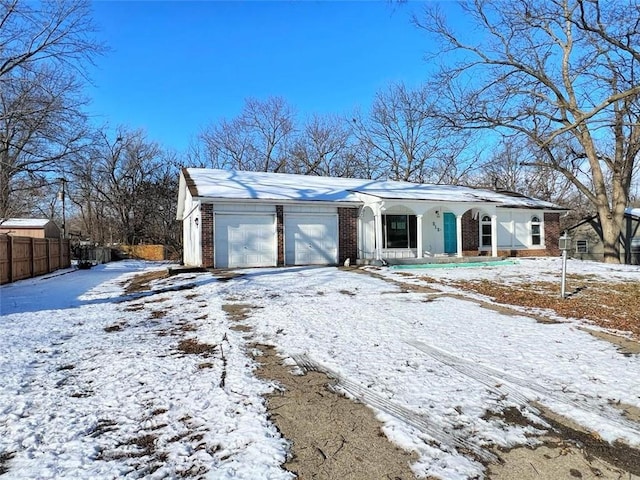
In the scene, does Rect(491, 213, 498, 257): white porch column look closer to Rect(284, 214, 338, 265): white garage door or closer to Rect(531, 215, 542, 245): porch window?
Rect(531, 215, 542, 245): porch window

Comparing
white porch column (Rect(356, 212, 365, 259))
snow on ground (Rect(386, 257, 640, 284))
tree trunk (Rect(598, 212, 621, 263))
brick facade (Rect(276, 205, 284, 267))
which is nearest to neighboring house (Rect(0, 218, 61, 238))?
brick facade (Rect(276, 205, 284, 267))

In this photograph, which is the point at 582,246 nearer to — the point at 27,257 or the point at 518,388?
the point at 518,388

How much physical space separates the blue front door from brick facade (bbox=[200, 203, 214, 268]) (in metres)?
10.7

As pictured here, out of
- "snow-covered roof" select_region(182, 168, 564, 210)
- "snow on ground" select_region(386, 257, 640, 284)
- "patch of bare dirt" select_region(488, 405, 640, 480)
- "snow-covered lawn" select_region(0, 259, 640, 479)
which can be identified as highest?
"snow-covered roof" select_region(182, 168, 564, 210)

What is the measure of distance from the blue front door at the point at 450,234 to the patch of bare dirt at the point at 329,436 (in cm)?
1576

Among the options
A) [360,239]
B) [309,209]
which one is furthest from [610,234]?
[309,209]

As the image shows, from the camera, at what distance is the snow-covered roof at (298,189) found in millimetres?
14984

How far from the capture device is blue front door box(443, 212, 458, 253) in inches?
730

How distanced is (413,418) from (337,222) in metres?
13.1

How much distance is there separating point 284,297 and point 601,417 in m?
6.22

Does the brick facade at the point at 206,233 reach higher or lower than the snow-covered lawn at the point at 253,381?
higher

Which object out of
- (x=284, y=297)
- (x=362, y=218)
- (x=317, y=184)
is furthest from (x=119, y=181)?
(x=284, y=297)

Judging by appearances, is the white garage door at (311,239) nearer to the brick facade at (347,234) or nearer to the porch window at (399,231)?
the brick facade at (347,234)

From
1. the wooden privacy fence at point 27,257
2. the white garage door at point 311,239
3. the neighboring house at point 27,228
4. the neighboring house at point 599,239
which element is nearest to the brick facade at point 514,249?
the neighboring house at point 599,239
